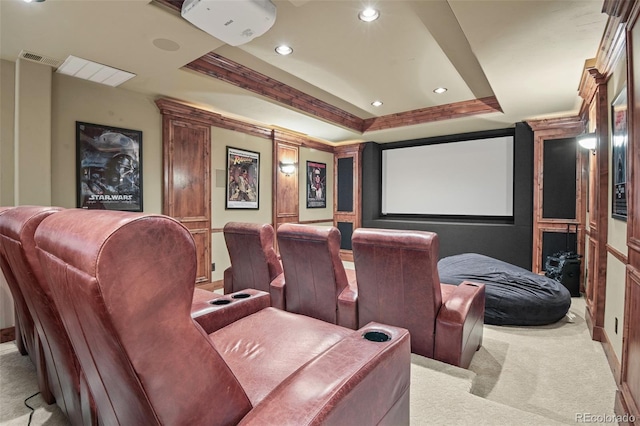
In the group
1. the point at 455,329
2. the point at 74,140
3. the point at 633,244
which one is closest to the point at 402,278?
the point at 455,329

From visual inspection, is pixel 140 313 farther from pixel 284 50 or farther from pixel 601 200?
pixel 601 200

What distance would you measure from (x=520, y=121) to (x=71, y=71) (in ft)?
19.8

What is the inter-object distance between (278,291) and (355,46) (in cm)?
239

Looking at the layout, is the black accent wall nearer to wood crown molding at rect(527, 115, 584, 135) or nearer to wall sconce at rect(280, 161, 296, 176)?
wood crown molding at rect(527, 115, 584, 135)

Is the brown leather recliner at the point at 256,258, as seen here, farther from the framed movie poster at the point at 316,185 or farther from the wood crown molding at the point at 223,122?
the framed movie poster at the point at 316,185

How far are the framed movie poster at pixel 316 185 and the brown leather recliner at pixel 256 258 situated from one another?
3623 millimetres

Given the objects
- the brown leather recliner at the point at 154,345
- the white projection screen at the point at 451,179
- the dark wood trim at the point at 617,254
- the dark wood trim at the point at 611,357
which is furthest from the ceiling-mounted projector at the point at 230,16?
the white projection screen at the point at 451,179

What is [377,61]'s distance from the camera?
3281 mm

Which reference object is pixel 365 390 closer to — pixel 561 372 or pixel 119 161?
pixel 561 372

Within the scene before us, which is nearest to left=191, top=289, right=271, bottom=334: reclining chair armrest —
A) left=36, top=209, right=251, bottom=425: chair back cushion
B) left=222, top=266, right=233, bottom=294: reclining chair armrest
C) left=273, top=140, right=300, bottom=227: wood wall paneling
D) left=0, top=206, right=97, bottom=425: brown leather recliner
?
left=0, top=206, right=97, bottom=425: brown leather recliner

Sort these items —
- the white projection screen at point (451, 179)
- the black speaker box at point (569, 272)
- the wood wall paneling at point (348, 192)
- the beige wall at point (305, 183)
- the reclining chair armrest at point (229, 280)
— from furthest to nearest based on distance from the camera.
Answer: the wood wall paneling at point (348, 192), the beige wall at point (305, 183), the white projection screen at point (451, 179), the black speaker box at point (569, 272), the reclining chair armrest at point (229, 280)

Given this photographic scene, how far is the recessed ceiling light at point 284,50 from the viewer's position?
294 cm

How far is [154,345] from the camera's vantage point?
2.05 feet

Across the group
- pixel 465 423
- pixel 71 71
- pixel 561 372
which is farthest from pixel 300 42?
pixel 561 372
